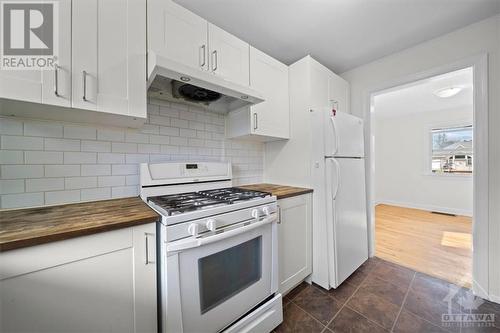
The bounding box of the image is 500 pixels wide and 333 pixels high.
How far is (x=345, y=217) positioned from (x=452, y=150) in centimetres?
440

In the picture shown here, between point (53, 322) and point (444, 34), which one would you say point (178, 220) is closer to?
point (53, 322)

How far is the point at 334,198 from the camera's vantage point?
5.47 feet

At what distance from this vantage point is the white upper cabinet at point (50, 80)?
32.3 inches

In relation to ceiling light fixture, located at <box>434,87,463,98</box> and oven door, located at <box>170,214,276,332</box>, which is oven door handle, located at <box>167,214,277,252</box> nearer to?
oven door, located at <box>170,214,276,332</box>

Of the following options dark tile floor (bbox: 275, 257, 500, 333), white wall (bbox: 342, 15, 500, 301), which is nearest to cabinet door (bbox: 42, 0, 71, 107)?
dark tile floor (bbox: 275, 257, 500, 333)

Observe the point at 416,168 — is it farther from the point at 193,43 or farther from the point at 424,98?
the point at 193,43

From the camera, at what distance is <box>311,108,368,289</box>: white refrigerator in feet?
5.50

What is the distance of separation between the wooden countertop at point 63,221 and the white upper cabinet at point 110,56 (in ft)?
1.79

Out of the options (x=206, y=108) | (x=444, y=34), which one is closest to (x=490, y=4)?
(x=444, y=34)

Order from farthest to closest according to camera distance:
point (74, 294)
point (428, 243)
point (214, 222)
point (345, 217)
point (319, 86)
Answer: point (428, 243) → point (319, 86) → point (345, 217) → point (214, 222) → point (74, 294)

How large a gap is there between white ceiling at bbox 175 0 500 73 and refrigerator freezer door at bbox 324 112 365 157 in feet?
2.50

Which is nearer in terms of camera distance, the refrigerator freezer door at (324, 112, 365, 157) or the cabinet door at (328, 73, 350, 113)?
the refrigerator freezer door at (324, 112, 365, 157)

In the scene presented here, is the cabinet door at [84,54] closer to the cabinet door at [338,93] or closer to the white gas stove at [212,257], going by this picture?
the white gas stove at [212,257]

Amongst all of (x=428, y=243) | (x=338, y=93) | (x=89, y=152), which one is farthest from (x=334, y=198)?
(x=428, y=243)
